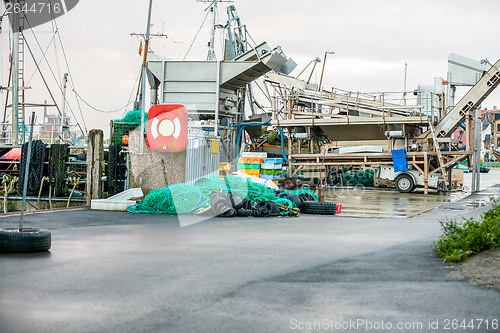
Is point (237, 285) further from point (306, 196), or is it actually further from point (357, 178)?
point (357, 178)

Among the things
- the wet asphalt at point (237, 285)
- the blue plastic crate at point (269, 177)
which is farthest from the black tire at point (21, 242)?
the blue plastic crate at point (269, 177)

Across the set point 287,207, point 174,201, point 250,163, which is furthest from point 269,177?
point 174,201

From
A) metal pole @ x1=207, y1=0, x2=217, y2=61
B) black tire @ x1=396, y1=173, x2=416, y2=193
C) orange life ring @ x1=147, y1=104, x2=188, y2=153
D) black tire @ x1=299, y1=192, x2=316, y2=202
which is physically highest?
metal pole @ x1=207, y1=0, x2=217, y2=61

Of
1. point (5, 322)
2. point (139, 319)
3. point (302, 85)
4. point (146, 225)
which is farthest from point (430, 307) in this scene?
point (302, 85)

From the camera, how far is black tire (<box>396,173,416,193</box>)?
2699 centimetres

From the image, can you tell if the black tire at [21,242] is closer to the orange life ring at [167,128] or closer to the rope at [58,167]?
the orange life ring at [167,128]

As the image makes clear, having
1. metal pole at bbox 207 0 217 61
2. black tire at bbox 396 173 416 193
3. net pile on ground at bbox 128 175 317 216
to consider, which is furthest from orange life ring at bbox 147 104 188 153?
metal pole at bbox 207 0 217 61

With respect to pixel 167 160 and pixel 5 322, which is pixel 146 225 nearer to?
pixel 167 160

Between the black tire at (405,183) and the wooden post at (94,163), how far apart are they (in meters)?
15.0

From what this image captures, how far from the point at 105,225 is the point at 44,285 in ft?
19.2

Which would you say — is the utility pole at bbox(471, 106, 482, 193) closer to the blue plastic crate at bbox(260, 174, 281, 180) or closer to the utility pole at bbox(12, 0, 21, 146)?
the blue plastic crate at bbox(260, 174, 281, 180)

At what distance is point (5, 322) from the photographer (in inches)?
190

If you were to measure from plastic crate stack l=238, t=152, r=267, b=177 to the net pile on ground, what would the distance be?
851 cm

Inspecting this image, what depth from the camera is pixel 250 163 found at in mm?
24500
